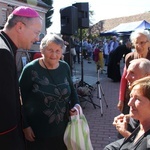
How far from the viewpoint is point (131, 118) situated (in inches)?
77.7

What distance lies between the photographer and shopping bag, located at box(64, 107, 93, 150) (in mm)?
2297

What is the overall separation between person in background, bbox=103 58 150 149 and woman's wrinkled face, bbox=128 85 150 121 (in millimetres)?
289

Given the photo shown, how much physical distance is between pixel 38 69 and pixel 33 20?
24.6 inches

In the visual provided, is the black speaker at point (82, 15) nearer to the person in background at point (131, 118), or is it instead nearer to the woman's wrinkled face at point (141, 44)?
the woman's wrinkled face at point (141, 44)

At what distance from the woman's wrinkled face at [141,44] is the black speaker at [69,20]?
427 centimetres

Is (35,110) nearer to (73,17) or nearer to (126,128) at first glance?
(126,128)

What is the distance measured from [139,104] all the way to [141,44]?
1838 millimetres

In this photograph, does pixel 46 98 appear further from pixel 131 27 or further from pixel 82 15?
pixel 131 27

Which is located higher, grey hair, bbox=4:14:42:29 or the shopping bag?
grey hair, bbox=4:14:42:29

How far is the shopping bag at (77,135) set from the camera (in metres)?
2.30

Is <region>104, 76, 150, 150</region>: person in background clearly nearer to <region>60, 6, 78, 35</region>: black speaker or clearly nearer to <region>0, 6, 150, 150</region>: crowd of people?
<region>0, 6, 150, 150</region>: crowd of people

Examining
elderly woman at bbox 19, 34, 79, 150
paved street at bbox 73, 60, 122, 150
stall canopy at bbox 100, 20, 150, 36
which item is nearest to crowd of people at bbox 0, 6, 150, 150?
elderly woman at bbox 19, 34, 79, 150

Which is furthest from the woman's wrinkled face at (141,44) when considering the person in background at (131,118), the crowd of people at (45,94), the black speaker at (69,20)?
the black speaker at (69,20)

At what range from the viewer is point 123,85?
122 inches
